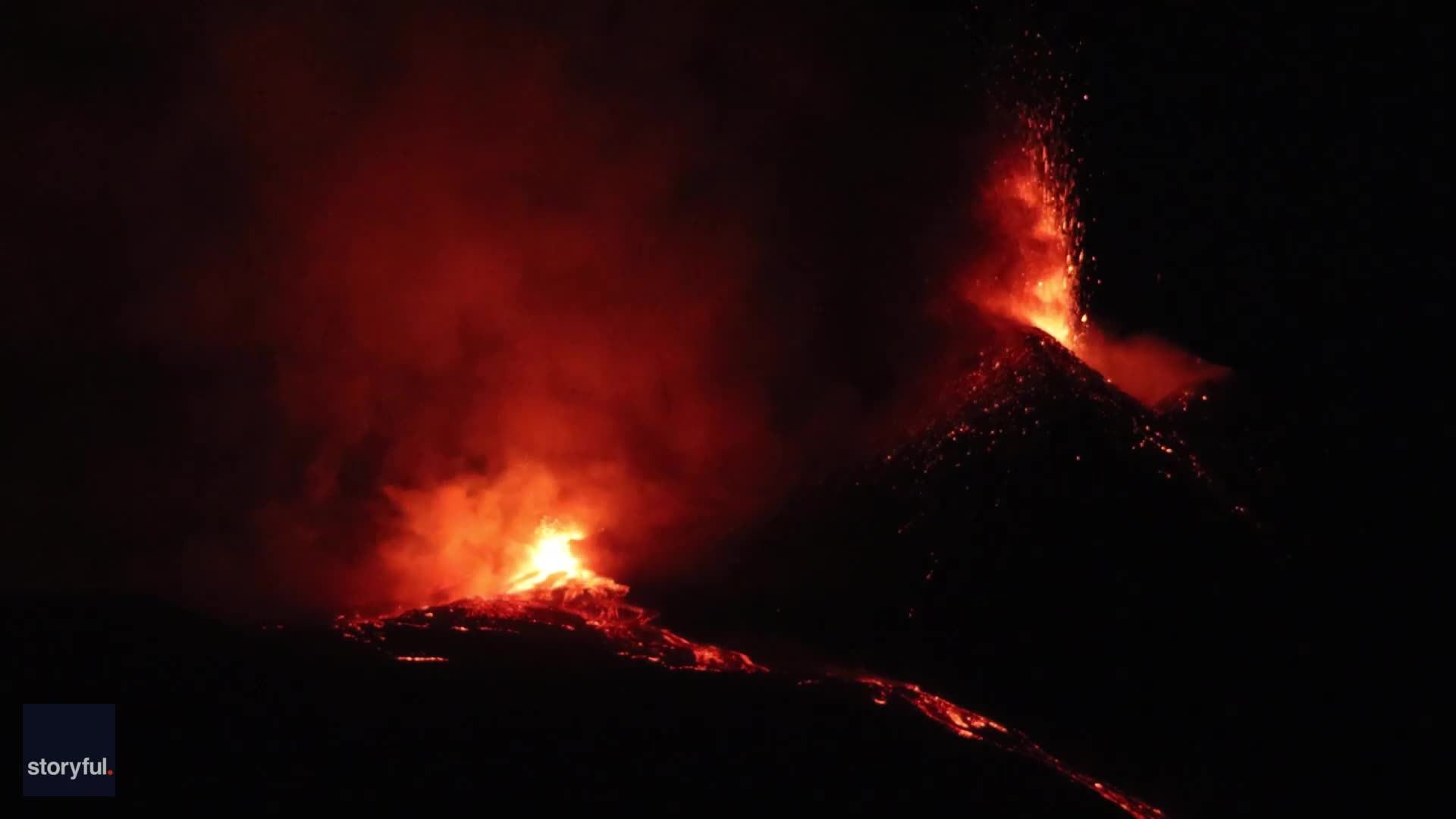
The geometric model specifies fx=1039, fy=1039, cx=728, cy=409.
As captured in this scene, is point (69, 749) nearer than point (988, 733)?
Yes

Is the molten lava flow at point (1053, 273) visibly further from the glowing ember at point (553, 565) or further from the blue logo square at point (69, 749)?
the blue logo square at point (69, 749)

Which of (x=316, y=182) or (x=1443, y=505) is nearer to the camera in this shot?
(x=316, y=182)

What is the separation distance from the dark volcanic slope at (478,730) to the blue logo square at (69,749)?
0.07 m

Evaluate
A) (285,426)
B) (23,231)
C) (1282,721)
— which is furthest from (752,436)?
(23,231)

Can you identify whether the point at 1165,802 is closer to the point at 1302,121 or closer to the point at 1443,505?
the point at 1443,505

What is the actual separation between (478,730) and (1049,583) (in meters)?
4.37

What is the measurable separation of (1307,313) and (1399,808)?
4.74 m

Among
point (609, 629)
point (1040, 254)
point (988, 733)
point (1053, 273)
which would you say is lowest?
point (988, 733)

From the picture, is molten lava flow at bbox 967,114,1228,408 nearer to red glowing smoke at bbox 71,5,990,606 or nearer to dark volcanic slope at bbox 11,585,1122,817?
red glowing smoke at bbox 71,5,990,606

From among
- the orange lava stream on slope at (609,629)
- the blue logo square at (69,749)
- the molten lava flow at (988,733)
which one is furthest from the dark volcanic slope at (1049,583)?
the blue logo square at (69,749)

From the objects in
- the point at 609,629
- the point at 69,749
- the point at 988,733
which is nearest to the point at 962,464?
the point at 988,733

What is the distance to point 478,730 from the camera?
15.6 feet

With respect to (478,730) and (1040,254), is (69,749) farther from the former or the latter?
(1040,254)

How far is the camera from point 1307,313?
9.73m
